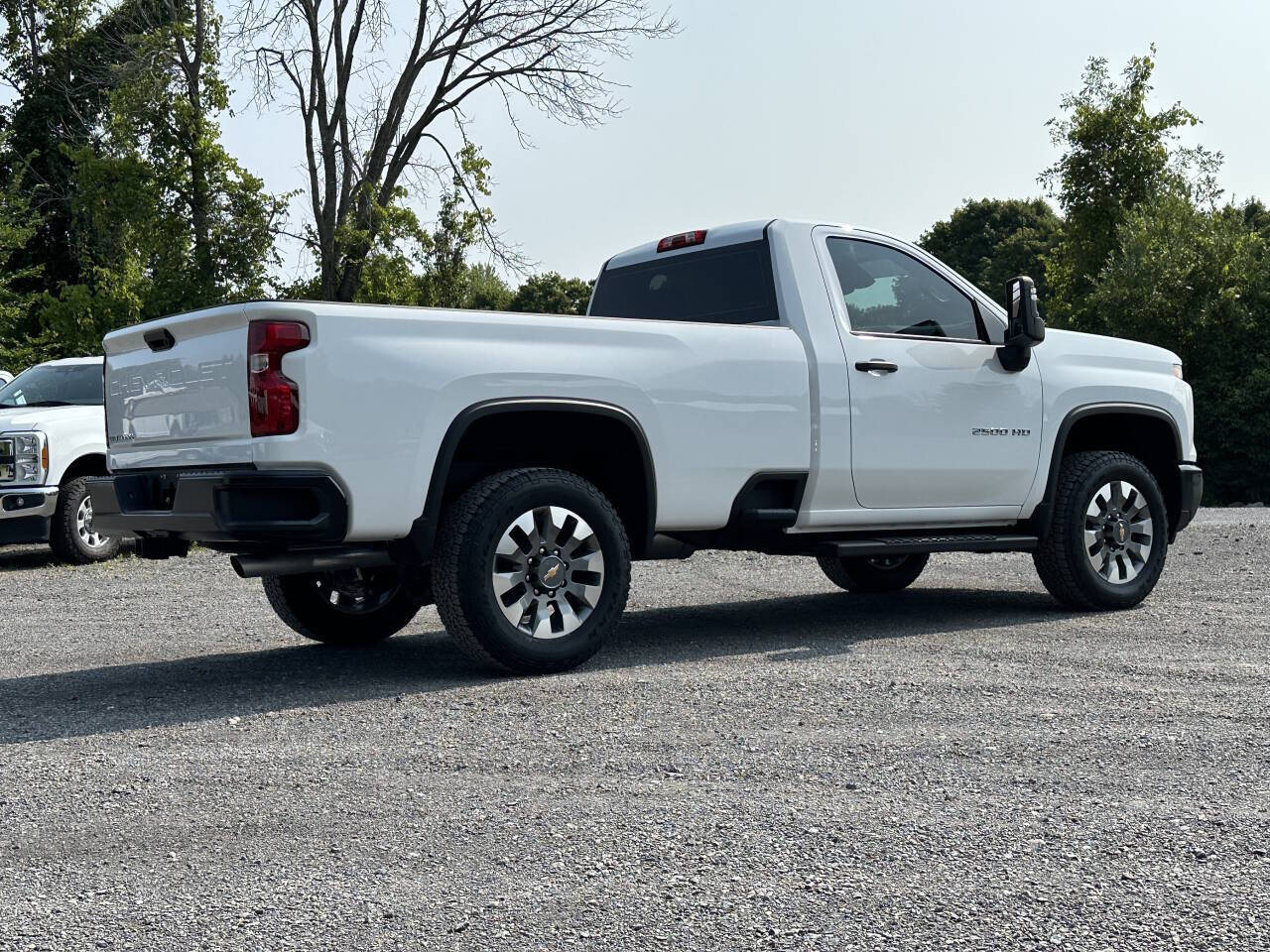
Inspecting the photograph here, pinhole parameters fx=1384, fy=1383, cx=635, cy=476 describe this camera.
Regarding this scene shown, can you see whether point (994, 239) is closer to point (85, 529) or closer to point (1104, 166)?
point (1104, 166)

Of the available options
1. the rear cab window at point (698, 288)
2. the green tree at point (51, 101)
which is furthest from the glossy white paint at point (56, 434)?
the green tree at point (51, 101)

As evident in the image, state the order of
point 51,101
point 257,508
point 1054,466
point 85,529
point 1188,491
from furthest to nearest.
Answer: point 51,101 < point 85,529 < point 1188,491 < point 1054,466 < point 257,508

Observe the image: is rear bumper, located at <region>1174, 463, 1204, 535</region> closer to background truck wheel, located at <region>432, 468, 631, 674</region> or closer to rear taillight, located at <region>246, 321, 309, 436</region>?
background truck wheel, located at <region>432, 468, 631, 674</region>

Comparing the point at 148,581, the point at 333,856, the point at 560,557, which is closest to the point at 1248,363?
the point at 148,581

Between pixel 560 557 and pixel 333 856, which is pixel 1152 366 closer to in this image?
pixel 560 557

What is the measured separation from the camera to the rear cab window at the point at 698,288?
23.9 ft

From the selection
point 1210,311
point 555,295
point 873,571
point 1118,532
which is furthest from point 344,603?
point 555,295

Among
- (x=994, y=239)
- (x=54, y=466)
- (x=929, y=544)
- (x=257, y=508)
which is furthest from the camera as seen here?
(x=994, y=239)

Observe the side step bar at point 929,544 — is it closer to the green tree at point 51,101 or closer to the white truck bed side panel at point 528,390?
the white truck bed side panel at point 528,390

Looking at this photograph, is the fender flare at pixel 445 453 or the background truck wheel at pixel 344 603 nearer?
the fender flare at pixel 445 453

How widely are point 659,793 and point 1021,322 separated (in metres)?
4.39

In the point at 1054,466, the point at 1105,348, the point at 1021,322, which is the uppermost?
the point at 1021,322

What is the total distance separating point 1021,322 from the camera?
25.1ft

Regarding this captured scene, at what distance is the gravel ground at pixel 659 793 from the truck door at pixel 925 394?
0.83 m
